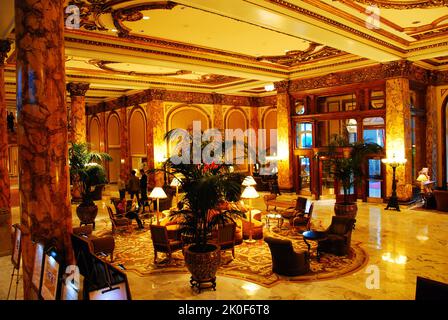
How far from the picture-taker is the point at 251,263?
7.08 meters

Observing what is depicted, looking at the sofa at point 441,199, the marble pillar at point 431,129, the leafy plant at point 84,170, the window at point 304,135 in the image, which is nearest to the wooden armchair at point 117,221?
the leafy plant at point 84,170

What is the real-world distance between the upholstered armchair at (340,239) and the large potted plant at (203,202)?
8.64ft

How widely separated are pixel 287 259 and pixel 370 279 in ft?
4.41

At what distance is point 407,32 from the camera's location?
381 inches

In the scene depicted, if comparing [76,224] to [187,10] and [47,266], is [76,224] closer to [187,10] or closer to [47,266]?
[187,10]

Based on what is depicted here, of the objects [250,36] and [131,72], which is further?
[131,72]

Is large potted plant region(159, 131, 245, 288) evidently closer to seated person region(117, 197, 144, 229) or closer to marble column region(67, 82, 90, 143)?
seated person region(117, 197, 144, 229)

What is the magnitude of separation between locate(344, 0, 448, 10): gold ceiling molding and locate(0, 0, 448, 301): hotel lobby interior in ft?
0.14

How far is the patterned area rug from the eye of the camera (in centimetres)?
634

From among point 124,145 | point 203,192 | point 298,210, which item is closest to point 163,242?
point 203,192

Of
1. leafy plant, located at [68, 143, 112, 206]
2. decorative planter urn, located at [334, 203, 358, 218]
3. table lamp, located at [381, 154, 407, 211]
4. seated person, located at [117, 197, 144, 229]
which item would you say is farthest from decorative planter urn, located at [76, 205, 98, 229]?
table lamp, located at [381, 154, 407, 211]

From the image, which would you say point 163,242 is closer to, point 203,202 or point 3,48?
point 203,202

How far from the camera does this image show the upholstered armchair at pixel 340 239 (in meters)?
7.32
